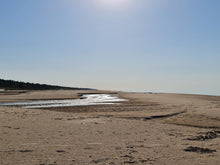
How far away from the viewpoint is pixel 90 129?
9672 mm

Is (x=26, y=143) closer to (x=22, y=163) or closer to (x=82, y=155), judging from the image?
(x=22, y=163)

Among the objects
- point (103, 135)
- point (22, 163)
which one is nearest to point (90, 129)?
point (103, 135)

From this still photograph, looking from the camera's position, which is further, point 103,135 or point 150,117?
point 150,117

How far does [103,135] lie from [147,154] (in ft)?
8.84

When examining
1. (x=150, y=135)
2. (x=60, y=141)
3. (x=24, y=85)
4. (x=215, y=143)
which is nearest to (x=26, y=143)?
(x=60, y=141)

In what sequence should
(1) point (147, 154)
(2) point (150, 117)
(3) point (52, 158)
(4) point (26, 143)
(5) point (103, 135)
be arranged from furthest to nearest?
1. (2) point (150, 117)
2. (5) point (103, 135)
3. (4) point (26, 143)
4. (1) point (147, 154)
5. (3) point (52, 158)

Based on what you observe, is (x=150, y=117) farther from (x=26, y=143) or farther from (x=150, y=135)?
(x=26, y=143)

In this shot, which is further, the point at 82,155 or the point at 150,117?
the point at 150,117

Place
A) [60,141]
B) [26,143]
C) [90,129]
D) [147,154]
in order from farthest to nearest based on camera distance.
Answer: [90,129] < [60,141] < [26,143] < [147,154]

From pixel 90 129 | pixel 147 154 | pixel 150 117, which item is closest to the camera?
pixel 147 154

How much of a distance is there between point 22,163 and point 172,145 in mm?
4829

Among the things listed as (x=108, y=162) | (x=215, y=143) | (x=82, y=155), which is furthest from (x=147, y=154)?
(x=215, y=143)

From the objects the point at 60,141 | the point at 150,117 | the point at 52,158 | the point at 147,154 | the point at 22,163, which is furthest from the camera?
the point at 150,117

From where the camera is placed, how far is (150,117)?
47.7 feet
